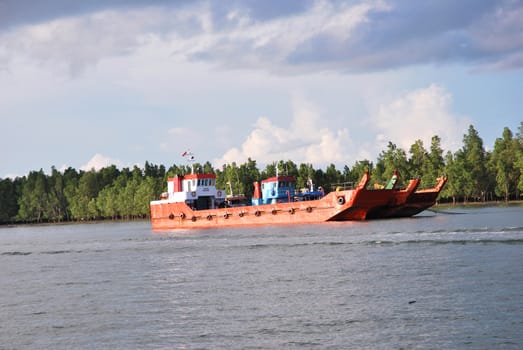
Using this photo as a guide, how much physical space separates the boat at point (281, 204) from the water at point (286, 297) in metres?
24.7

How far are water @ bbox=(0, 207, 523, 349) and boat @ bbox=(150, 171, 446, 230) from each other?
24724 millimetres

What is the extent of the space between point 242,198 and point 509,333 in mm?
88066

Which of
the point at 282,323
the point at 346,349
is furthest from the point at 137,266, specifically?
the point at 346,349

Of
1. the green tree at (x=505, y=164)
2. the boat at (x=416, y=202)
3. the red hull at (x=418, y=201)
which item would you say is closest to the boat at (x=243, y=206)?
the boat at (x=416, y=202)

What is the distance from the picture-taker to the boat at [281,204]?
8825 centimetres

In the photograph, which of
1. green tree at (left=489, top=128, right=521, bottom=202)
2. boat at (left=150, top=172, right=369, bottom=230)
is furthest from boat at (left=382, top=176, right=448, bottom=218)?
green tree at (left=489, top=128, right=521, bottom=202)

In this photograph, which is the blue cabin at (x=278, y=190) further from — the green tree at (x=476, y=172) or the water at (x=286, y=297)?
the green tree at (x=476, y=172)

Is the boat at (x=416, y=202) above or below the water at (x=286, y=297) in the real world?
above

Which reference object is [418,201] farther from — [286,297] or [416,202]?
[286,297]

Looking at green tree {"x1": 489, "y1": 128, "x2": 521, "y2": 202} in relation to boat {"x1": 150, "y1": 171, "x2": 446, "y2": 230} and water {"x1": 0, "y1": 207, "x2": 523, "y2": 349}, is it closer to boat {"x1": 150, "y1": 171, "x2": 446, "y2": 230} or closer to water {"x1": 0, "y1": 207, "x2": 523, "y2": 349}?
boat {"x1": 150, "y1": 171, "x2": 446, "y2": 230}

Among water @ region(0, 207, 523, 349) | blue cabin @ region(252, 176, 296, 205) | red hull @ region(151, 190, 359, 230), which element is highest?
blue cabin @ region(252, 176, 296, 205)

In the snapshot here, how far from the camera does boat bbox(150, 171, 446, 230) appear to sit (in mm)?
88250

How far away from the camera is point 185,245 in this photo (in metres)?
72.9

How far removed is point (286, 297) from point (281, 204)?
5817 cm
